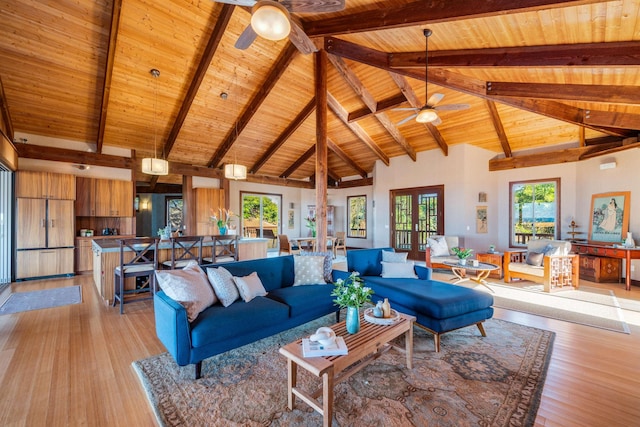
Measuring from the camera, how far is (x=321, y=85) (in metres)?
5.23

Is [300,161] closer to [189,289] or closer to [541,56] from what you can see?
[541,56]

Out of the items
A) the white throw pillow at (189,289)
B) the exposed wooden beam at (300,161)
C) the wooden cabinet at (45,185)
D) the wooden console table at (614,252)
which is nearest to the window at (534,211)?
the wooden console table at (614,252)

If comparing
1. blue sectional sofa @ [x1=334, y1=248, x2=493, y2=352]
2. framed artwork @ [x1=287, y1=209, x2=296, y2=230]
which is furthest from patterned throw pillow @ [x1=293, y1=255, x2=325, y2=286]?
framed artwork @ [x1=287, y1=209, x2=296, y2=230]

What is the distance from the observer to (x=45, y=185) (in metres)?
5.87

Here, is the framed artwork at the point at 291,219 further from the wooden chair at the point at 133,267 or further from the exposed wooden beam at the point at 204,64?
the wooden chair at the point at 133,267

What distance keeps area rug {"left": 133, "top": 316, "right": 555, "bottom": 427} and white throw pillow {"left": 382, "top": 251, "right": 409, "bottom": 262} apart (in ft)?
4.65

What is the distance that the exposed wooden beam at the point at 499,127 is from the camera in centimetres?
608

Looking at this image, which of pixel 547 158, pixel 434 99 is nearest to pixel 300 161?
pixel 434 99

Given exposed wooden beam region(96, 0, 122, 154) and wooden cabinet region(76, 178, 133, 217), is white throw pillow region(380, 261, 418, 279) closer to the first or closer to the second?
exposed wooden beam region(96, 0, 122, 154)

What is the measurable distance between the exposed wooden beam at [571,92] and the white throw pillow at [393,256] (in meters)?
3.31

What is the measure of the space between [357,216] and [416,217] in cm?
283

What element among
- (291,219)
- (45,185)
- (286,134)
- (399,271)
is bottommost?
(399,271)

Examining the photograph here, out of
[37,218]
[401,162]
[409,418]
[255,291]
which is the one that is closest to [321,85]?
[255,291]

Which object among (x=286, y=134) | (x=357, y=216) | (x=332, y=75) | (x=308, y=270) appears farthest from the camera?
(x=357, y=216)
